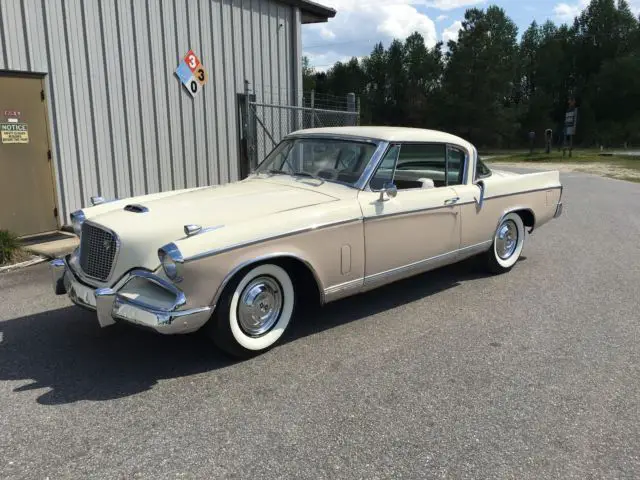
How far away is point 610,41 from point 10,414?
279 feet

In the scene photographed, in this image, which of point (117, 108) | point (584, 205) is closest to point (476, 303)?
point (117, 108)

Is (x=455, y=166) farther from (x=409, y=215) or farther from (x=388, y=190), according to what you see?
(x=388, y=190)

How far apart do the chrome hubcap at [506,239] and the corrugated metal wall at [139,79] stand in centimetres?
546

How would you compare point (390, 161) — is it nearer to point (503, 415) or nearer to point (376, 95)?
point (503, 415)

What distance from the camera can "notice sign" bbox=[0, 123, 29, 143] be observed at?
6984 mm

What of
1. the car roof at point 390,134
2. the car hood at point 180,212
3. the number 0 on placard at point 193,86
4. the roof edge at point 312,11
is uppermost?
the roof edge at point 312,11

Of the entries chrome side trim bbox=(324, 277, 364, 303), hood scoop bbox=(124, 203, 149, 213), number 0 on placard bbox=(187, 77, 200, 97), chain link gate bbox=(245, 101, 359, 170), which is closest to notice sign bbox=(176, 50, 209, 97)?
number 0 on placard bbox=(187, 77, 200, 97)

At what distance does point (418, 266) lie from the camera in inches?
193

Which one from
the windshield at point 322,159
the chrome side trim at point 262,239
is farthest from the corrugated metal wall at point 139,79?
the chrome side trim at point 262,239

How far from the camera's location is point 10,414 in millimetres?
3082

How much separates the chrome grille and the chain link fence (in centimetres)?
610

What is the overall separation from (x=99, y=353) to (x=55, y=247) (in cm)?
349

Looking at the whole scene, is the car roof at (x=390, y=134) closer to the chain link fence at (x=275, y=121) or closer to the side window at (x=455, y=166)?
the side window at (x=455, y=166)

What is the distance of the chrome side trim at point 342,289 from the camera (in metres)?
4.16
